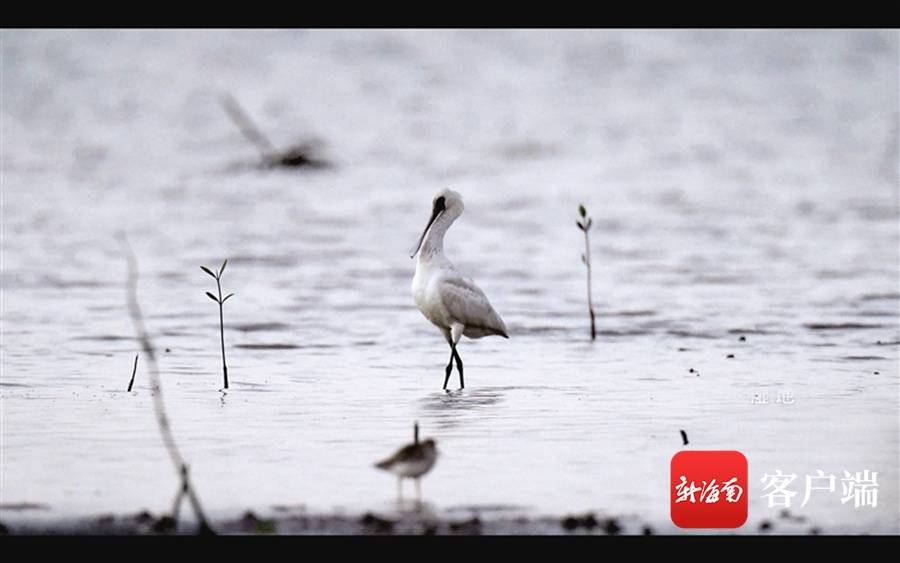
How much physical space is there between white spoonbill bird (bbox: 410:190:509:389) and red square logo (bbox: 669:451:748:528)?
3.03m

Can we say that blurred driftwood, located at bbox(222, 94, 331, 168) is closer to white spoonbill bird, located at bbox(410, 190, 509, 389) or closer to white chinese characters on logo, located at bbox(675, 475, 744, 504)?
white spoonbill bird, located at bbox(410, 190, 509, 389)

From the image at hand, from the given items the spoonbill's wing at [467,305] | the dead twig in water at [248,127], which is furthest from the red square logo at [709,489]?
the dead twig in water at [248,127]

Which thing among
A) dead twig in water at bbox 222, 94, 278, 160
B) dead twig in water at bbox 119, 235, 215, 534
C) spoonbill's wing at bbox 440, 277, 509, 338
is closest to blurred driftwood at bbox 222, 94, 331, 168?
dead twig in water at bbox 222, 94, 278, 160

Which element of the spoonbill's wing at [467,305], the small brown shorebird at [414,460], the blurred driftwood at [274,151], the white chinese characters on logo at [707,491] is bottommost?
the white chinese characters on logo at [707,491]

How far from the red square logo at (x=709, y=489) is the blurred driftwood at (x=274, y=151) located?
17.9 meters

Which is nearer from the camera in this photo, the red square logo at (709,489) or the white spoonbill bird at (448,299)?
the red square logo at (709,489)

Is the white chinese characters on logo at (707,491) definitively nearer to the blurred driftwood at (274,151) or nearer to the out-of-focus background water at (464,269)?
the out-of-focus background water at (464,269)

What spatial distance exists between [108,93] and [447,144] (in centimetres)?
864

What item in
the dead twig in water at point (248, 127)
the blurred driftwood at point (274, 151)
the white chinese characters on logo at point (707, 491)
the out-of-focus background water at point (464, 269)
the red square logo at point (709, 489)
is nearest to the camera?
the red square logo at point (709, 489)

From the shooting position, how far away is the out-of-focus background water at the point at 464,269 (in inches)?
281

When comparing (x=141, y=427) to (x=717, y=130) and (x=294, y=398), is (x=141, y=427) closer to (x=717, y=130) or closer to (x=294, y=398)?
(x=294, y=398)

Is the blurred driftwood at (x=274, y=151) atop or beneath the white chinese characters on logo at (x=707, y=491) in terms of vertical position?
atop
